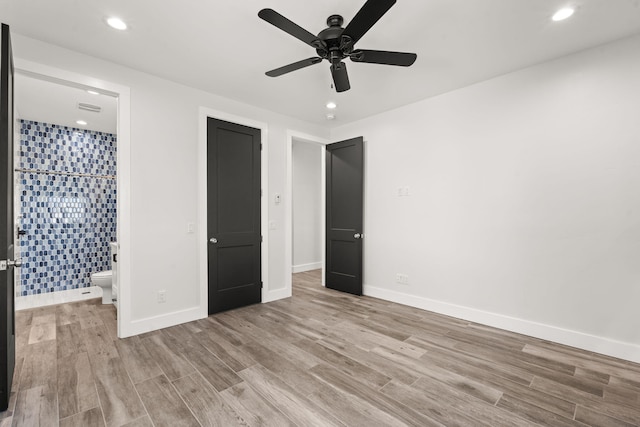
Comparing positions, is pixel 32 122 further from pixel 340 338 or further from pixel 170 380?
pixel 340 338

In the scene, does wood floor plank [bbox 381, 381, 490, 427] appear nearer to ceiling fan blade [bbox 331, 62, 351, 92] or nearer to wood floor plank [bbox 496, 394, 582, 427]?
wood floor plank [bbox 496, 394, 582, 427]

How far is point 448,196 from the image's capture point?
3619 mm

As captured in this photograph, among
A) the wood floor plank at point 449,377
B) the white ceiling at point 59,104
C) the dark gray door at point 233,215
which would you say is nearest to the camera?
the wood floor plank at point 449,377

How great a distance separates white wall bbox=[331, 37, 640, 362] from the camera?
8.32ft

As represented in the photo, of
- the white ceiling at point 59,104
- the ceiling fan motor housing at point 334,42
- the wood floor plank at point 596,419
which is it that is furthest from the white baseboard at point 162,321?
the wood floor plank at point 596,419

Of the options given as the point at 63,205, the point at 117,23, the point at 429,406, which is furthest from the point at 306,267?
the point at 117,23

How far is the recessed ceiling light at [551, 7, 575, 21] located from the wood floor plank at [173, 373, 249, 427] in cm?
354

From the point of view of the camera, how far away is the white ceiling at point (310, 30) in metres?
2.08

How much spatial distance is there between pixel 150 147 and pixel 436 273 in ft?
12.0

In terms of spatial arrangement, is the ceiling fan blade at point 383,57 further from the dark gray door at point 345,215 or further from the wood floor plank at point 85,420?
the wood floor plank at point 85,420

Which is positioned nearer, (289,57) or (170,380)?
→ (170,380)

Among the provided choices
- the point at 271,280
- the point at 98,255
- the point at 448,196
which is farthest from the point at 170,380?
the point at 98,255

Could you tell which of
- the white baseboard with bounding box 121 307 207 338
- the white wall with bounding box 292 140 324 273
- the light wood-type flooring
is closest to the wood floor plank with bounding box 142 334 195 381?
the light wood-type flooring

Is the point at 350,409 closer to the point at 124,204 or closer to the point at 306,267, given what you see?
the point at 124,204
